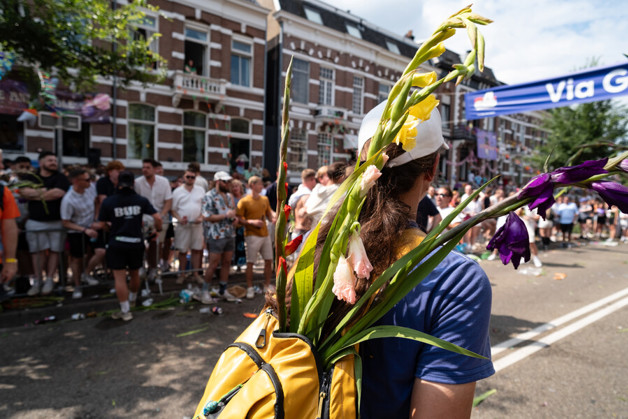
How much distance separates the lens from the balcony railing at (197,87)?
1552 centimetres

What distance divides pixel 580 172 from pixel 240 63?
750 inches

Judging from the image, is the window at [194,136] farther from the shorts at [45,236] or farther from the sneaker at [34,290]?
the sneaker at [34,290]

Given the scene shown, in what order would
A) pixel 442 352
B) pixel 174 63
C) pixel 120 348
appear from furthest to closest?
pixel 174 63, pixel 120 348, pixel 442 352

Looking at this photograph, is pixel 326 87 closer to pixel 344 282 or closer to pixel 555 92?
pixel 555 92

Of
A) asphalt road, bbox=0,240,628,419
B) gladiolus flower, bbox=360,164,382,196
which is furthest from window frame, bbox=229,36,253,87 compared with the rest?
gladiolus flower, bbox=360,164,382,196

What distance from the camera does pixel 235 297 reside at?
6.25 meters

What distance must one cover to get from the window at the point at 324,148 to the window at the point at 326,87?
1896mm

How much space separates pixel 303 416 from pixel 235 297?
5.60 metres

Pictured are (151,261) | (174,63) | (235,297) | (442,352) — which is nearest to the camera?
(442,352)

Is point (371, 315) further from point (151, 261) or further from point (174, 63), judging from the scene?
point (174, 63)

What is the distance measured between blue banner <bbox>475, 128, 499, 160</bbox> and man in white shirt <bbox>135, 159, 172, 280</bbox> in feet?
98.1

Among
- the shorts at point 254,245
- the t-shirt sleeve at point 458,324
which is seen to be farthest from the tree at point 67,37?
the t-shirt sleeve at point 458,324

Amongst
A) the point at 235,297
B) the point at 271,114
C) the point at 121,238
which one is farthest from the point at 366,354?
the point at 271,114

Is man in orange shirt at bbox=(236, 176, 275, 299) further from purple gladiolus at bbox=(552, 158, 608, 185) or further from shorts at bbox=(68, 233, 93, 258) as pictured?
purple gladiolus at bbox=(552, 158, 608, 185)
